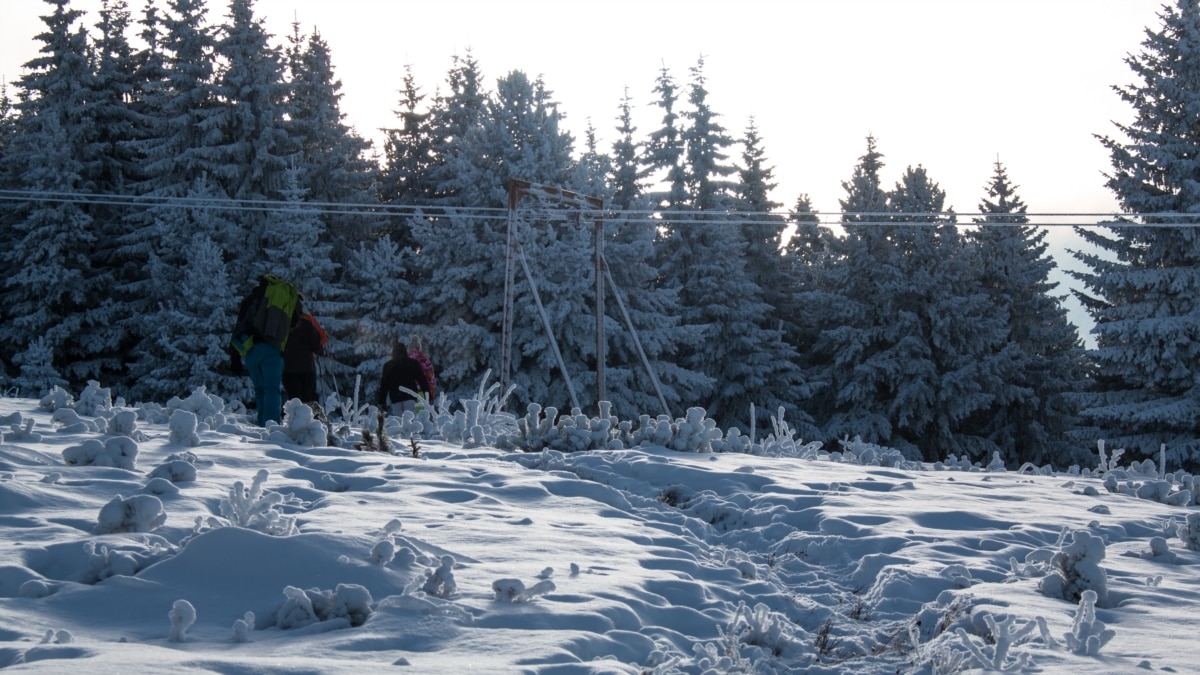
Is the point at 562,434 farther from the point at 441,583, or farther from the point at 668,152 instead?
the point at 668,152

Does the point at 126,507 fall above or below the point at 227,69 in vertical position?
below

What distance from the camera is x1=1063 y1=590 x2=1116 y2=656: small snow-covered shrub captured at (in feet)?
10.4

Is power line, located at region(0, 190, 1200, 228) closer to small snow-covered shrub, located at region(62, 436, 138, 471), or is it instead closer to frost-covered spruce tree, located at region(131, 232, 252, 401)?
frost-covered spruce tree, located at region(131, 232, 252, 401)

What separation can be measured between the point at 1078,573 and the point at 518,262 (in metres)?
26.2

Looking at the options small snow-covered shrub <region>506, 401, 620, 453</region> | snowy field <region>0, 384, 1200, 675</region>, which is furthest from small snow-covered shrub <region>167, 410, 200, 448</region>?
small snow-covered shrub <region>506, 401, 620, 453</region>

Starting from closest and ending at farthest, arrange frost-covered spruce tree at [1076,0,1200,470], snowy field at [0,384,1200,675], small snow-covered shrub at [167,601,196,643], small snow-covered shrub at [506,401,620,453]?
small snow-covered shrub at [167,601,196,643]
snowy field at [0,384,1200,675]
small snow-covered shrub at [506,401,620,453]
frost-covered spruce tree at [1076,0,1200,470]

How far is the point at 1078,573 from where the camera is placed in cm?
405

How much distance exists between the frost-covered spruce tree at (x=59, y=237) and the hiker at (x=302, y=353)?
77.0 feet

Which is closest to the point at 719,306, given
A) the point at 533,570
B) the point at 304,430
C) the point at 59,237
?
the point at 59,237

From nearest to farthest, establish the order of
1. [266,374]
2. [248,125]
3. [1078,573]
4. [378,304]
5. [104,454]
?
[1078,573]
[104,454]
[266,374]
[378,304]
[248,125]

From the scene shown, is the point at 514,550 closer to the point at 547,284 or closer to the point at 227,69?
the point at 547,284

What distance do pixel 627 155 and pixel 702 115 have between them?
3.18 meters

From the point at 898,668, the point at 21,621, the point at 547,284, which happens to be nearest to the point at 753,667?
the point at 898,668

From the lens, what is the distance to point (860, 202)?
37438 millimetres
